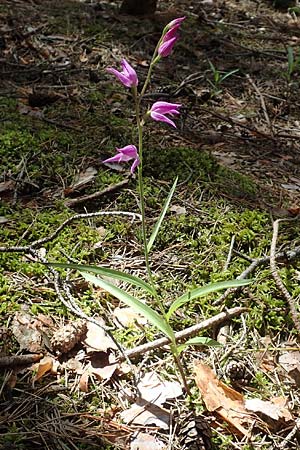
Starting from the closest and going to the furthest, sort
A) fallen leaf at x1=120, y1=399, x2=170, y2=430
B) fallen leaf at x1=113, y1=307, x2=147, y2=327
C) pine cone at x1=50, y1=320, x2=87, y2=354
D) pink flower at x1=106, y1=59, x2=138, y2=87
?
pink flower at x1=106, y1=59, x2=138, y2=87, fallen leaf at x1=120, y1=399, x2=170, y2=430, pine cone at x1=50, y1=320, x2=87, y2=354, fallen leaf at x1=113, y1=307, x2=147, y2=327

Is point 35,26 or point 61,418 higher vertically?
point 35,26

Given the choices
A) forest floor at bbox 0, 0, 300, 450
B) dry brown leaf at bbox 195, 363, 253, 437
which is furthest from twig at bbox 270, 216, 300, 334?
dry brown leaf at bbox 195, 363, 253, 437

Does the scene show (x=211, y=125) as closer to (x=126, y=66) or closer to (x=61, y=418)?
(x=126, y=66)

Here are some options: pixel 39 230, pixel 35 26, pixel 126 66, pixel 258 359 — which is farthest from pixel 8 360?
pixel 35 26

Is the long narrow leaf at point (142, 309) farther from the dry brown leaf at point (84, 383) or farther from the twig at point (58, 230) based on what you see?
the twig at point (58, 230)

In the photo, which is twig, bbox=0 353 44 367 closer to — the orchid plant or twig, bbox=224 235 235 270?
the orchid plant

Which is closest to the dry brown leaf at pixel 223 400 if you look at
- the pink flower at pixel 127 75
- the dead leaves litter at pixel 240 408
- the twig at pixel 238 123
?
the dead leaves litter at pixel 240 408
